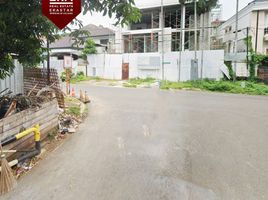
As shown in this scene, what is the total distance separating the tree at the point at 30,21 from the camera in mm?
3512

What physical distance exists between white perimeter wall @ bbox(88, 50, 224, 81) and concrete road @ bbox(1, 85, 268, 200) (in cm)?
1290

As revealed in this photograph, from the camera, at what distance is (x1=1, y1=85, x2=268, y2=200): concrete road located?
12.3ft

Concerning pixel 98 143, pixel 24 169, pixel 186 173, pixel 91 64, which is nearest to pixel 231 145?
pixel 186 173

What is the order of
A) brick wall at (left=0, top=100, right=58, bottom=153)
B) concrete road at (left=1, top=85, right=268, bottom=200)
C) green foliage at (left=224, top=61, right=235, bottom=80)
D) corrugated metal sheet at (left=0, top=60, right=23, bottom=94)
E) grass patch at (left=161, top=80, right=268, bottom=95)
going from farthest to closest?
green foliage at (left=224, top=61, right=235, bottom=80), grass patch at (left=161, top=80, right=268, bottom=95), corrugated metal sheet at (left=0, top=60, right=23, bottom=94), brick wall at (left=0, top=100, right=58, bottom=153), concrete road at (left=1, top=85, right=268, bottom=200)

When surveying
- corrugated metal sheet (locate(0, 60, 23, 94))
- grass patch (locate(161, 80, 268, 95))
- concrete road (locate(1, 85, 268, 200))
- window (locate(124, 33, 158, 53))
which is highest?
window (locate(124, 33, 158, 53))

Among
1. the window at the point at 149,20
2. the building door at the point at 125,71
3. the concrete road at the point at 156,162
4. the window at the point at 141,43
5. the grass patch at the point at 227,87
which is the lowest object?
the concrete road at the point at 156,162

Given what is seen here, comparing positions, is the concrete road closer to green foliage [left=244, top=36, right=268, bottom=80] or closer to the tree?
the tree

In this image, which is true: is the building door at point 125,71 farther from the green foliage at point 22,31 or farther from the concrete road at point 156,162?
the green foliage at point 22,31

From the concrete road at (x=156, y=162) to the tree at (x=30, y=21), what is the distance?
2181 mm

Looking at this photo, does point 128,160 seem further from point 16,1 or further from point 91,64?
point 91,64

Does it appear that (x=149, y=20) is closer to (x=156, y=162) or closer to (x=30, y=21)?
(x=156, y=162)

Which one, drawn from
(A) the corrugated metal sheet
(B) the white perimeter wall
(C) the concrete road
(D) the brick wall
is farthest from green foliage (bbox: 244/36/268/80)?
(D) the brick wall

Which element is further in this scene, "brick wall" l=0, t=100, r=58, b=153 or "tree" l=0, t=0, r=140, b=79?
"brick wall" l=0, t=100, r=58, b=153

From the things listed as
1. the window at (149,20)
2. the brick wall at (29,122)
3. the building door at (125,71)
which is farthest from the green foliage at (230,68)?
the brick wall at (29,122)
